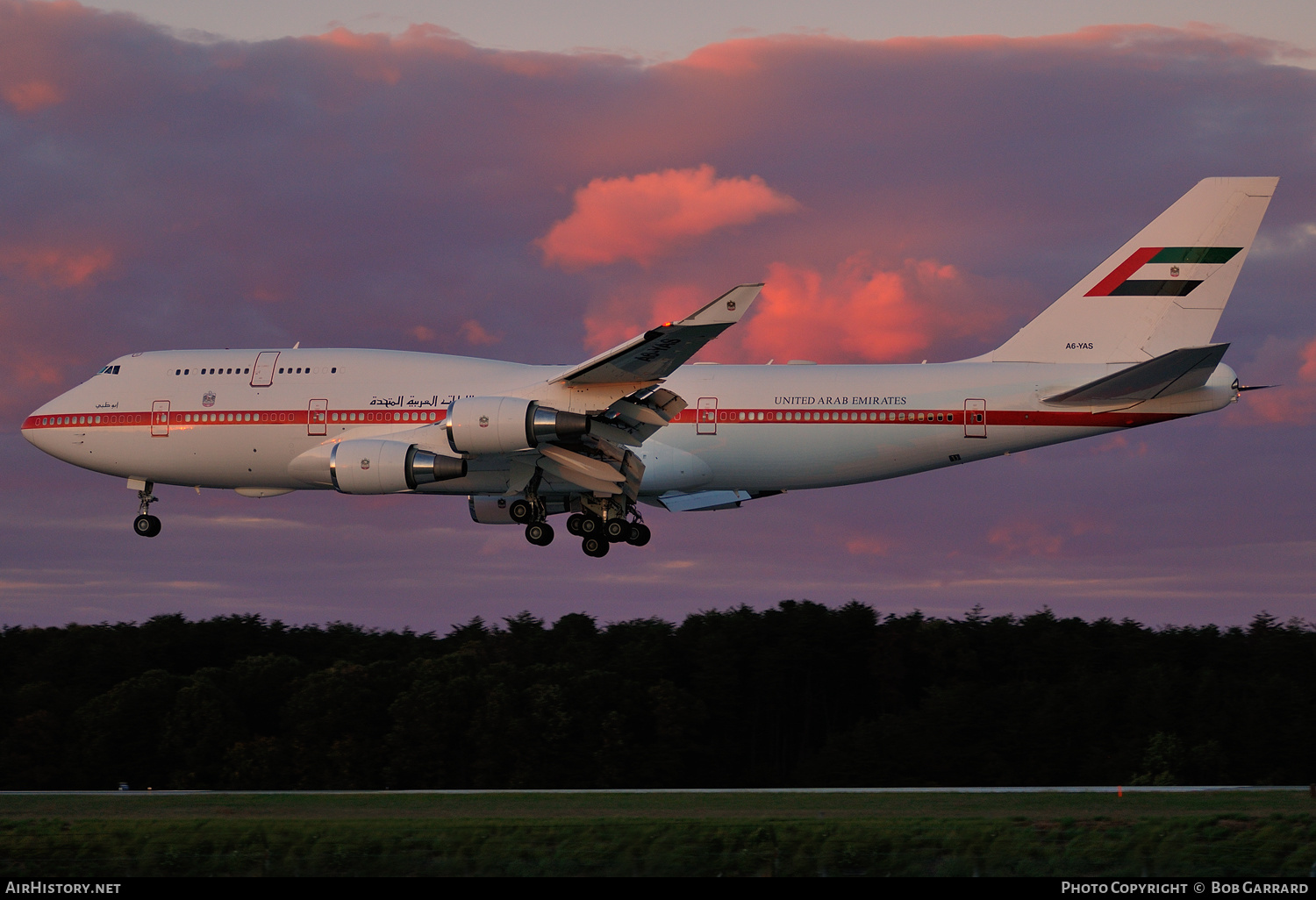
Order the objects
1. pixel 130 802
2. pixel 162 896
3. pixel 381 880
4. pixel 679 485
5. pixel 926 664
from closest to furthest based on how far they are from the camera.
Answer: pixel 162 896 < pixel 381 880 < pixel 130 802 < pixel 679 485 < pixel 926 664

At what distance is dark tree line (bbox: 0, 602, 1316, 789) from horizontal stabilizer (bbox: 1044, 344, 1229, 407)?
31.7 m

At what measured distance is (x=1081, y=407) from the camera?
3447 centimetres

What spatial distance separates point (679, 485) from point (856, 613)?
4703cm

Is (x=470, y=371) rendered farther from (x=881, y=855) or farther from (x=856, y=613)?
(x=856, y=613)

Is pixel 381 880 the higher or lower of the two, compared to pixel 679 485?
lower

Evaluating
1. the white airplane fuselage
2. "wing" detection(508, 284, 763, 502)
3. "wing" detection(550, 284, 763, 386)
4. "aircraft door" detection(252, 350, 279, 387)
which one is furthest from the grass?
"aircraft door" detection(252, 350, 279, 387)

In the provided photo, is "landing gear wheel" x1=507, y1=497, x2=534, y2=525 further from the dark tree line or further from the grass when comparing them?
the dark tree line

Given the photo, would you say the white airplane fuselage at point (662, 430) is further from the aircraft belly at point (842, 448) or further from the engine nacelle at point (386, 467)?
the engine nacelle at point (386, 467)

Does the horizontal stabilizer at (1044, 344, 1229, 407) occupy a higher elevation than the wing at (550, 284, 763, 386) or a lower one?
lower

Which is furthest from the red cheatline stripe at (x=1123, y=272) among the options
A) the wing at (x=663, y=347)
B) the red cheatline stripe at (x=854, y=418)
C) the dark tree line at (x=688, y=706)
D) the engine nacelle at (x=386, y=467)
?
the dark tree line at (x=688, y=706)

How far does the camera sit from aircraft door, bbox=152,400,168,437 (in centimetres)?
3881

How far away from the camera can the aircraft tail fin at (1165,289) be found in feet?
118

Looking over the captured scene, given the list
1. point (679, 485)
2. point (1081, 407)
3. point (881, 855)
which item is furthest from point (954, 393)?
point (881, 855)

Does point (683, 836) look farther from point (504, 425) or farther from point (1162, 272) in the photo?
point (1162, 272)
